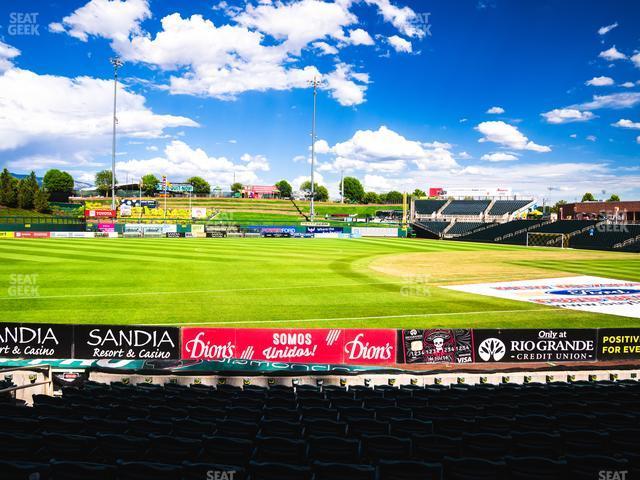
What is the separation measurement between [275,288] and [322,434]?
918 inches

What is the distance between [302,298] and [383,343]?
11.8 metres

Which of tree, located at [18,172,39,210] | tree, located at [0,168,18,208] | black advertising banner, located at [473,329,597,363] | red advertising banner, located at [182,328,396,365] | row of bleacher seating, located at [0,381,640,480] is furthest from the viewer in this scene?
tree, located at [18,172,39,210]

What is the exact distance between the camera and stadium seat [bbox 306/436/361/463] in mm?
5898

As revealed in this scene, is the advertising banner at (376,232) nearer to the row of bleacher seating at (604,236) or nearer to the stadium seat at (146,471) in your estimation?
the row of bleacher seating at (604,236)

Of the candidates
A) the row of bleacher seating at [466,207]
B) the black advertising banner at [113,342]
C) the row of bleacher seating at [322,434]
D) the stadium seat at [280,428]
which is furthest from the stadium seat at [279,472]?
the row of bleacher seating at [466,207]

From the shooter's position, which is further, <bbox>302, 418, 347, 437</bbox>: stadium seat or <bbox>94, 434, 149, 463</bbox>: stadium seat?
<bbox>302, 418, 347, 437</bbox>: stadium seat

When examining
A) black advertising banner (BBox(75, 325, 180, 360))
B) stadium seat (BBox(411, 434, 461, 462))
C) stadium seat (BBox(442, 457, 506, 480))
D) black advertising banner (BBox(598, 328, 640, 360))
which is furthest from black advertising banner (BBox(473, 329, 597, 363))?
black advertising banner (BBox(75, 325, 180, 360))

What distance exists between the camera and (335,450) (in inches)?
236

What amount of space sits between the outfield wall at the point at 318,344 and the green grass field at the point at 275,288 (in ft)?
18.1

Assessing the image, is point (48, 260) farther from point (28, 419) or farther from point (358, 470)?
point (358, 470)

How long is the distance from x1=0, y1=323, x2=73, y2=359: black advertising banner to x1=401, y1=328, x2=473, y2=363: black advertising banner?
11811mm

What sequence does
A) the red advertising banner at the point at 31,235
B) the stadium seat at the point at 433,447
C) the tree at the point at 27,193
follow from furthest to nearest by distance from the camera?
the tree at the point at 27,193
the red advertising banner at the point at 31,235
the stadium seat at the point at 433,447

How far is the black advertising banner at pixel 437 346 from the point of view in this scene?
15711 mm

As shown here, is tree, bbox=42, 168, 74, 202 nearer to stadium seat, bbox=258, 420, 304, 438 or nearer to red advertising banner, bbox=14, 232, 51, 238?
red advertising banner, bbox=14, 232, 51, 238
